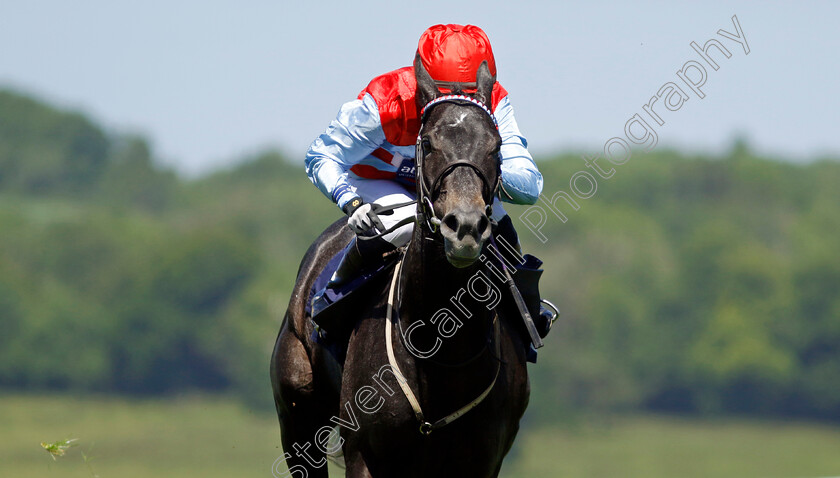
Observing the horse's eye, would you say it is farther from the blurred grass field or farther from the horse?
the blurred grass field

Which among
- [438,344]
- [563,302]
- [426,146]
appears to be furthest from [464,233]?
[563,302]

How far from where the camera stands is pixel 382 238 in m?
4.91

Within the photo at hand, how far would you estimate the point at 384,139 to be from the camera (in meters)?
5.06

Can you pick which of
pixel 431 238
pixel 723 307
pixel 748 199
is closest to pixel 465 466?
pixel 431 238

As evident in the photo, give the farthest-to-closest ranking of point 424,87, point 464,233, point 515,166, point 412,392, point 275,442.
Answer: point 275,442 → point 515,166 → point 412,392 → point 424,87 → point 464,233

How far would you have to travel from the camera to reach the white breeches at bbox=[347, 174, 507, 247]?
4883 mm

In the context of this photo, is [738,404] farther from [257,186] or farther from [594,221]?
[257,186]

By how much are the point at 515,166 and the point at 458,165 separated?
0.66 m

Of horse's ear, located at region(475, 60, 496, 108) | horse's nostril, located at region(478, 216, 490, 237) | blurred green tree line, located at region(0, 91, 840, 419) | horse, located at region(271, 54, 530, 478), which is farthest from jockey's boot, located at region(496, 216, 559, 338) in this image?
blurred green tree line, located at region(0, 91, 840, 419)

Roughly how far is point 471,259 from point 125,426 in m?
58.6

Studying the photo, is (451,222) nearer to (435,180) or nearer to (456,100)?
(435,180)

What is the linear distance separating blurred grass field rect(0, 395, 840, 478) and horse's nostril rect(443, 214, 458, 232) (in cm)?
4148

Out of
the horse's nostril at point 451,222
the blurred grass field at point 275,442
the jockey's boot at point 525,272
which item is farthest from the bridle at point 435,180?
the blurred grass field at point 275,442

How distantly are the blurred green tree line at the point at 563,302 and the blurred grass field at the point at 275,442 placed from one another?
1.73 m
